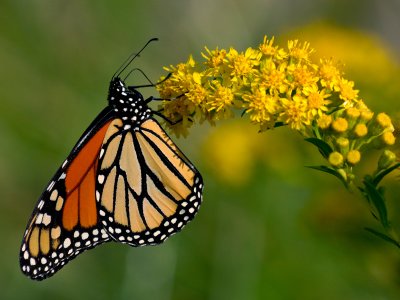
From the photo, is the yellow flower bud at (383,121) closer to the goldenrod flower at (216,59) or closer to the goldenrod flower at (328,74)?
the goldenrod flower at (328,74)

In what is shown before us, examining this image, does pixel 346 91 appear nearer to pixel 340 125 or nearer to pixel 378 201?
pixel 340 125

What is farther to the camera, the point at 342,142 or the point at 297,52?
the point at 297,52

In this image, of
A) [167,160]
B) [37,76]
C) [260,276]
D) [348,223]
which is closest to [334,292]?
[260,276]

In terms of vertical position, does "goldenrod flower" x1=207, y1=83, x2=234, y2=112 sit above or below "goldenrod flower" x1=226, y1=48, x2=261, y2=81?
below

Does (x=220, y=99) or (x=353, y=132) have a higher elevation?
(x=220, y=99)

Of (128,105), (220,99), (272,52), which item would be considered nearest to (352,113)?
(272,52)

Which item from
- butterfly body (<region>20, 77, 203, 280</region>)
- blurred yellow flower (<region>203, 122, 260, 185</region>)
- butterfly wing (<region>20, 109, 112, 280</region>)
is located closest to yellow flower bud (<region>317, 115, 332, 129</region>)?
butterfly body (<region>20, 77, 203, 280</region>)

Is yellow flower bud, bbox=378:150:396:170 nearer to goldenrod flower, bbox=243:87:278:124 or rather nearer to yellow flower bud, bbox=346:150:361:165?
yellow flower bud, bbox=346:150:361:165
